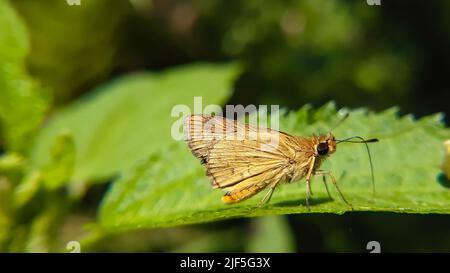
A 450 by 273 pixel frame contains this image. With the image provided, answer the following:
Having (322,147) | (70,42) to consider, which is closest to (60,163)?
(322,147)

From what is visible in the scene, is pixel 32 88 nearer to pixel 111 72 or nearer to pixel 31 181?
pixel 31 181

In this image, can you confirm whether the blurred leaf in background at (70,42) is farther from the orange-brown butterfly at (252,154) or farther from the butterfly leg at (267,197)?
the butterfly leg at (267,197)

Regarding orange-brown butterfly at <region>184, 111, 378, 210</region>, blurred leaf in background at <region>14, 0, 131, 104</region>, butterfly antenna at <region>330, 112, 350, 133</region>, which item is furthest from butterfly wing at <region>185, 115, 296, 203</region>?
blurred leaf in background at <region>14, 0, 131, 104</region>

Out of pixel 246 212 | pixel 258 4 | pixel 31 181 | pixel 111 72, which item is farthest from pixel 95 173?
pixel 258 4

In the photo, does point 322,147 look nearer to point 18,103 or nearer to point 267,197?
point 267,197

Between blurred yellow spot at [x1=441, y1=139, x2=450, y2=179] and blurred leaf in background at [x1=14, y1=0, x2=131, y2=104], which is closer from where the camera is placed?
blurred yellow spot at [x1=441, y1=139, x2=450, y2=179]

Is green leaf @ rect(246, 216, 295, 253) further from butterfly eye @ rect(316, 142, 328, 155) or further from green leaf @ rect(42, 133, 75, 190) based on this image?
green leaf @ rect(42, 133, 75, 190)
